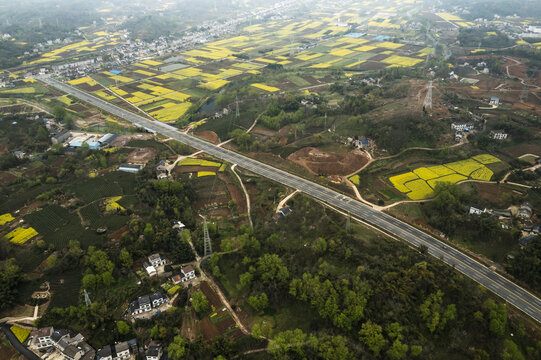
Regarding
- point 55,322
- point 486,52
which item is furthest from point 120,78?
point 486,52

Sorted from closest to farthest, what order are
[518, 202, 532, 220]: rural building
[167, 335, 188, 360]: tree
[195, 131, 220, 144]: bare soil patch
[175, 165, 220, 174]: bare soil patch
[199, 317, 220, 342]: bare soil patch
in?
[167, 335, 188, 360]: tree → [199, 317, 220, 342]: bare soil patch → [518, 202, 532, 220]: rural building → [175, 165, 220, 174]: bare soil patch → [195, 131, 220, 144]: bare soil patch

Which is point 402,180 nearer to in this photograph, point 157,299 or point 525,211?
point 525,211

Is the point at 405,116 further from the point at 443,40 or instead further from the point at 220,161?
the point at 443,40

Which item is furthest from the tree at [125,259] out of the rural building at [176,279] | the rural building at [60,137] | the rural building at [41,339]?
the rural building at [60,137]

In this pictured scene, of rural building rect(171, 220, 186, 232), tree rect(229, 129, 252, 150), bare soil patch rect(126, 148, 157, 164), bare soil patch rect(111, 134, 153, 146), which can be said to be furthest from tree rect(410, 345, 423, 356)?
bare soil patch rect(111, 134, 153, 146)

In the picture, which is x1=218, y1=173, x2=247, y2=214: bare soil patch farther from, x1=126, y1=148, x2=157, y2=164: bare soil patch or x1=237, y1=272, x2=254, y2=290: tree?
x1=126, y1=148, x2=157, y2=164: bare soil patch

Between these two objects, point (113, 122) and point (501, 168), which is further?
point (113, 122)
